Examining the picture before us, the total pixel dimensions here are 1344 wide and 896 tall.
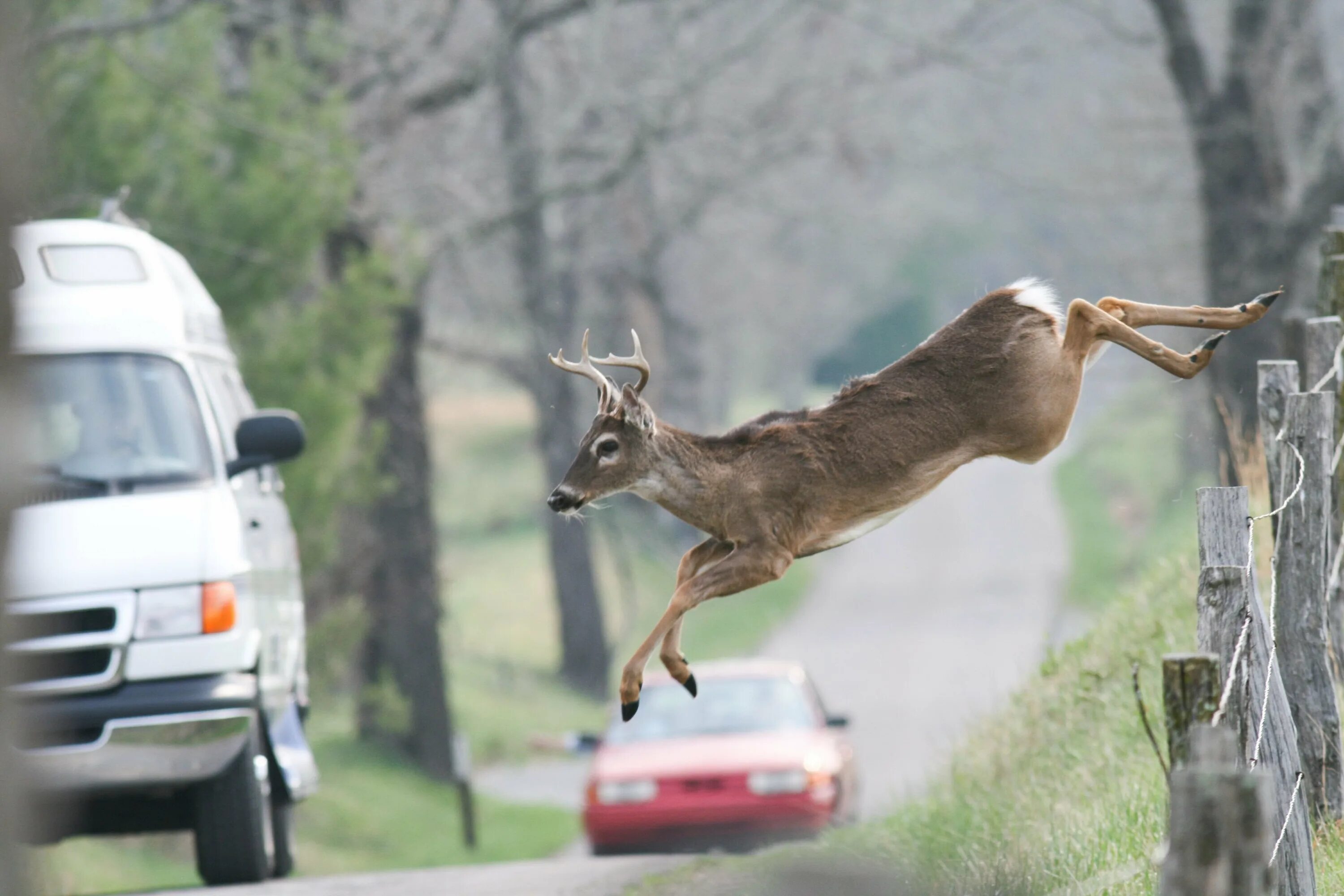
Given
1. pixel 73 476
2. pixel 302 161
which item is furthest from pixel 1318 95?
pixel 73 476

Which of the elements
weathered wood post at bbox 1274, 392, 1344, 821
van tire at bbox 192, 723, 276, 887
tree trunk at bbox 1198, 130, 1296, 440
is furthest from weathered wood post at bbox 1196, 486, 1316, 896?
tree trunk at bbox 1198, 130, 1296, 440

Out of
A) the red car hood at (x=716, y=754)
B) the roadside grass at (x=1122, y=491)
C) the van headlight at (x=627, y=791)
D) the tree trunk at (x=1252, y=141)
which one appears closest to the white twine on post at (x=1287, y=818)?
the red car hood at (x=716, y=754)

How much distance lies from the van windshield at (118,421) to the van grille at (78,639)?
0.56 metres

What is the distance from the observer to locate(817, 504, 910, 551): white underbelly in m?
4.39

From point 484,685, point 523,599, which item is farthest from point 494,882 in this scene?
point 523,599

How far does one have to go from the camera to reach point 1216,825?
10.6 ft

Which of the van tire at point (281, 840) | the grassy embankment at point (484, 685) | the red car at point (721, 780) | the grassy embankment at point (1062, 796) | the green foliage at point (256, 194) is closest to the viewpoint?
the grassy embankment at point (1062, 796)

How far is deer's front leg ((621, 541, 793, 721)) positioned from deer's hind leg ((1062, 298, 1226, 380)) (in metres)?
0.95

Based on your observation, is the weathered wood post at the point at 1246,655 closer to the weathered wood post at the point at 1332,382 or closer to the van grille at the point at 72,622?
the weathered wood post at the point at 1332,382

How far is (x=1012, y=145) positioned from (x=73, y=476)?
38425mm

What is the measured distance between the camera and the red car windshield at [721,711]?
42.0ft

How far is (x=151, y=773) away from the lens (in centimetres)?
731

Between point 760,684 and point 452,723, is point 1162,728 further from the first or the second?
point 452,723

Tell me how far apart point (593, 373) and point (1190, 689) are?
1.52 meters
